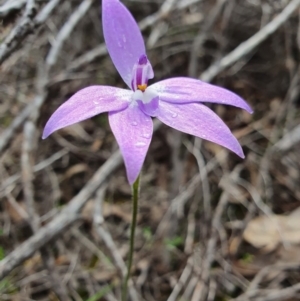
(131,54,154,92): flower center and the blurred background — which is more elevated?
(131,54,154,92): flower center


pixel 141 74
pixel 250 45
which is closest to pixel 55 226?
pixel 141 74

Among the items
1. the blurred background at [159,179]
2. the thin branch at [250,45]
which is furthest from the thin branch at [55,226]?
the thin branch at [250,45]

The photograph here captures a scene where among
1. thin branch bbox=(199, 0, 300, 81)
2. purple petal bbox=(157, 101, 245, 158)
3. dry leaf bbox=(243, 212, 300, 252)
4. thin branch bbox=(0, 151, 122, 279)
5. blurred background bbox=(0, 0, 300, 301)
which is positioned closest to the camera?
purple petal bbox=(157, 101, 245, 158)

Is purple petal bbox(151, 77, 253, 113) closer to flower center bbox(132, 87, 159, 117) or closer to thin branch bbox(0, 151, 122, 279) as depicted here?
flower center bbox(132, 87, 159, 117)

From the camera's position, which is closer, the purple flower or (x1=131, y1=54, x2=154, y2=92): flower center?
the purple flower

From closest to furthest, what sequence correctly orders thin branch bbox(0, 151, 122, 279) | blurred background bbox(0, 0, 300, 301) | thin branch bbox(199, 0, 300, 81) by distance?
thin branch bbox(0, 151, 122, 279)
blurred background bbox(0, 0, 300, 301)
thin branch bbox(199, 0, 300, 81)

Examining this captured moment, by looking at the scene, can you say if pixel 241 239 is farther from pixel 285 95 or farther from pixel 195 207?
pixel 285 95

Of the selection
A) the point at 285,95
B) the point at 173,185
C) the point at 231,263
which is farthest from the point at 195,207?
the point at 285,95

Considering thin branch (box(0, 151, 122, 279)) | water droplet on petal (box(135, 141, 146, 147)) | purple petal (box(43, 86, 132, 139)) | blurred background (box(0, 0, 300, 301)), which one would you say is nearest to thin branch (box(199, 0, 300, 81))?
blurred background (box(0, 0, 300, 301))
